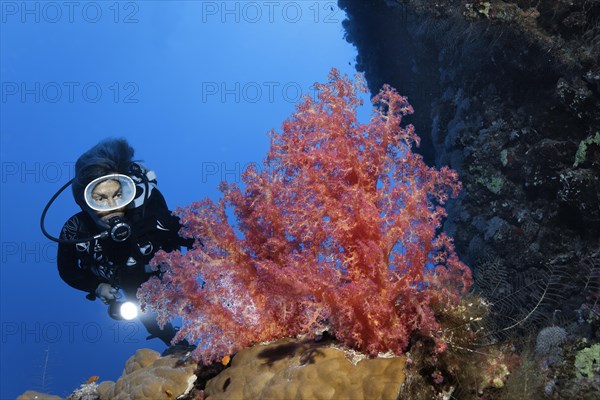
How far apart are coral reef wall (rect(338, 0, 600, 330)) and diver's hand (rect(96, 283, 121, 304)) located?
4598 mm

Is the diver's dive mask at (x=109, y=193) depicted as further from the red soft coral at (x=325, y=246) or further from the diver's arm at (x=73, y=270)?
the red soft coral at (x=325, y=246)

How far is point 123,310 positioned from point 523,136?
22.2 feet

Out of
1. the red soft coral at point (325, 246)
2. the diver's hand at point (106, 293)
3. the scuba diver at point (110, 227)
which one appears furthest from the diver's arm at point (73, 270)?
the red soft coral at point (325, 246)

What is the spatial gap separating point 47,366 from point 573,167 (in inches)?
345

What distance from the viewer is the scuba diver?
213 inches

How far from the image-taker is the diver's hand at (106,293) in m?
5.36

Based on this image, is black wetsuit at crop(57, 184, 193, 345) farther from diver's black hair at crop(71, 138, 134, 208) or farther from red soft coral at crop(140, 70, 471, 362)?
red soft coral at crop(140, 70, 471, 362)

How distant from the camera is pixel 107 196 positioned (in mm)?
5445

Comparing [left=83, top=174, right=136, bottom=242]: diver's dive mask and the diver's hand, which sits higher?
[left=83, top=174, right=136, bottom=242]: diver's dive mask

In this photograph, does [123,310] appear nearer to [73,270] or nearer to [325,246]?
[73,270]

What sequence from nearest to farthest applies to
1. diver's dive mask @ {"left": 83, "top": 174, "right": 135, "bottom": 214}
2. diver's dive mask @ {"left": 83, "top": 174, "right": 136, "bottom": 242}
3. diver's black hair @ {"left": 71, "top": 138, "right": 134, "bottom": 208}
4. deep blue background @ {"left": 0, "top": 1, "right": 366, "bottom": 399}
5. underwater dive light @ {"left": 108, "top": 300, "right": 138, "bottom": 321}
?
underwater dive light @ {"left": 108, "top": 300, "right": 138, "bottom": 321} < diver's dive mask @ {"left": 83, "top": 174, "right": 136, "bottom": 242} < diver's dive mask @ {"left": 83, "top": 174, "right": 135, "bottom": 214} < diver's black hair @ {"left": 71, "top": 138, "right": 134, "bottom": 208} < deep blue background @ {"left": 0, "top": 1, "right": 366, "bottom": 399}

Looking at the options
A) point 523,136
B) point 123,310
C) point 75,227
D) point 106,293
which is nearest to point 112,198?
point 75,227

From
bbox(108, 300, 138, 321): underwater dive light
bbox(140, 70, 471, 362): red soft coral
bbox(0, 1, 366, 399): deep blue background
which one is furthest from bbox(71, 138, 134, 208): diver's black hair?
bbox(0, 1, 366, 399): deep blue background

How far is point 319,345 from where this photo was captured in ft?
9.79
